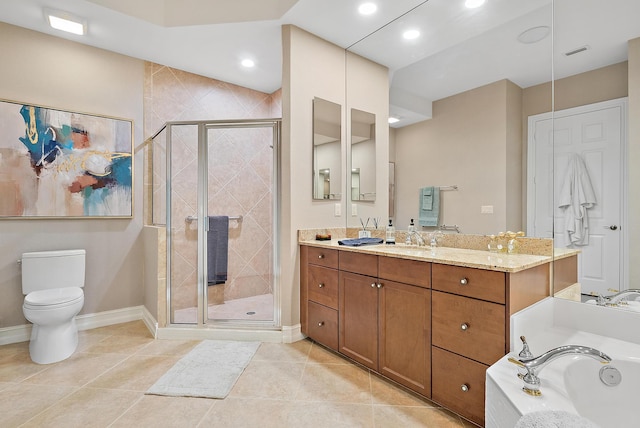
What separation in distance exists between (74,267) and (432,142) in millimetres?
3132

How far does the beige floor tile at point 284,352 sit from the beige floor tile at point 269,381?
0.24 ft

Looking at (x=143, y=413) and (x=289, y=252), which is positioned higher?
(x=289, y=252)

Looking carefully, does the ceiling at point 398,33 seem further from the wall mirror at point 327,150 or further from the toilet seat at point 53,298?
the toilet seat at point 53,298

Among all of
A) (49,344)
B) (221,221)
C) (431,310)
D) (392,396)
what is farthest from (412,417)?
(49,344)

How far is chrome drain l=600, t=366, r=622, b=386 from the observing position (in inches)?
50.4

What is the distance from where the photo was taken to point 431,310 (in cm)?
171

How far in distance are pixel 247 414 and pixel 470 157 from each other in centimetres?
208

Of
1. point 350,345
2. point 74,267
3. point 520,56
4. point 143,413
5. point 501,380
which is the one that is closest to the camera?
point 501,380

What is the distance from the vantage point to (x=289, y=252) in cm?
261

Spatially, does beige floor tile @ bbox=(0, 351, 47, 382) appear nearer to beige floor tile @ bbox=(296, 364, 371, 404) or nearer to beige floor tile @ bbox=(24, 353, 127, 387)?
beige floor tile @ bbox=(24, 353, 127, 387)

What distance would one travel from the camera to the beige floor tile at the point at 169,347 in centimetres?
238

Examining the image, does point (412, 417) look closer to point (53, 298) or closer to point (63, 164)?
point (53, 298)

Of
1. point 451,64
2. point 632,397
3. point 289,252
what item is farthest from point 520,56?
point 289,252

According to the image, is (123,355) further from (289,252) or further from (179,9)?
(179,9)
